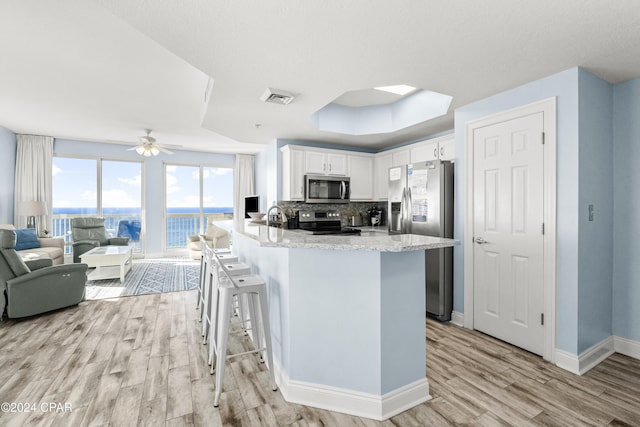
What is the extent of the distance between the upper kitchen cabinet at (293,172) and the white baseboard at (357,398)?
3.00 metres

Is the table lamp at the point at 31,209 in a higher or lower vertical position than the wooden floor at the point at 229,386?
higher

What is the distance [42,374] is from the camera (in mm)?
2221

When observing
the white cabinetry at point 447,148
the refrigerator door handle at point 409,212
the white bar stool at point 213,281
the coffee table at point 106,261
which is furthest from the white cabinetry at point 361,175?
the coffee table at point 106,261

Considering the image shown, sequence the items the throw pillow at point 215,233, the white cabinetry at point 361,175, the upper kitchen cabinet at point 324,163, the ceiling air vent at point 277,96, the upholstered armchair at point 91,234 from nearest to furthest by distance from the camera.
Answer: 1. the ceiling air vent at point 277,96
2. the upper kitchen cabinet at point 324,163
3. the white cabinetry at point 361,175
4. the upholstered armchair at point 91,234
5. the throw pillow at point 215,233

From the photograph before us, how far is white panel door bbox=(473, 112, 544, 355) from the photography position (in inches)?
Answer: 99.7

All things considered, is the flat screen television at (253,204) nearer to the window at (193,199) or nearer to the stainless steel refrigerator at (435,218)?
the window at (193,199)

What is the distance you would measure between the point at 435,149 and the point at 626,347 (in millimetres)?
2694

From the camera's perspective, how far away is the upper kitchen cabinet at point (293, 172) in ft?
15.0

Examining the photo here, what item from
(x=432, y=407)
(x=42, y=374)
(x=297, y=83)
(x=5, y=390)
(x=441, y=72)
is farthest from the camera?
(x=297, y=83)

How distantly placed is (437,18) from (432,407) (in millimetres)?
2317

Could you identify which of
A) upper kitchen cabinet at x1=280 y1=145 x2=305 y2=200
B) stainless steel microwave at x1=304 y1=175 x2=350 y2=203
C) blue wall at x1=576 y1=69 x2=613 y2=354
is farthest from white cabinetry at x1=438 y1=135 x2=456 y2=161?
upper kitchen cabinet at x1=280 y1=145 x2=305 y2=200

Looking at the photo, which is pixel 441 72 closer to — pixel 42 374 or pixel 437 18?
pixel 437 18

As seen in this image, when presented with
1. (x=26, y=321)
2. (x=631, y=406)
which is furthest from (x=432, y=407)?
(x=26, y=321)

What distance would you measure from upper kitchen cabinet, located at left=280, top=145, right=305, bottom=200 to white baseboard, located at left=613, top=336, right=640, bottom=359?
3.77m
